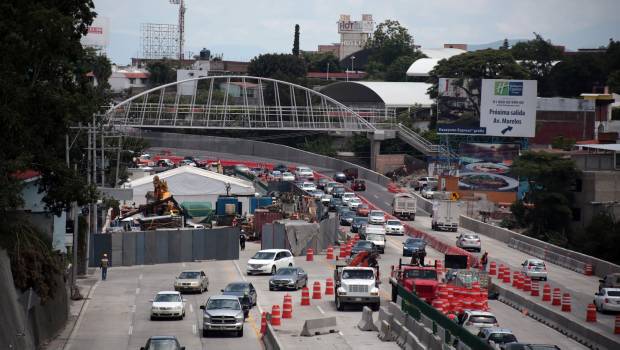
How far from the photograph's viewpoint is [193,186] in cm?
9212

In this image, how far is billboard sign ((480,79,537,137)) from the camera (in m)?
115

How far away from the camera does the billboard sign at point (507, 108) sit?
377 feet

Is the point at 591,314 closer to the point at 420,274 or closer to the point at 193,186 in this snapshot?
the point at 420,274

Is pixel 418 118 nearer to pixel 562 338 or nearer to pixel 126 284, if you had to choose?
pixel 126 284

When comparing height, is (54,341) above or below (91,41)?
below

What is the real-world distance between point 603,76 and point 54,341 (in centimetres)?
14191

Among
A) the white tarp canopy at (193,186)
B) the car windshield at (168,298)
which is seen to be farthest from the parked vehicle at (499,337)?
the white tarp canopy at (193,186)

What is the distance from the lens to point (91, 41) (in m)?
155

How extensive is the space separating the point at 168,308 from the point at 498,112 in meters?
77.7

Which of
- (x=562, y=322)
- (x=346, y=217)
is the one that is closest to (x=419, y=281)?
(x=562, y=322)

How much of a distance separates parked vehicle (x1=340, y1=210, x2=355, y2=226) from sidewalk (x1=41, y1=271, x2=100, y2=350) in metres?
28.7

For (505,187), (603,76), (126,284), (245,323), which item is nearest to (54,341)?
(245,323)

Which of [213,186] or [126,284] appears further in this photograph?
[213,186]

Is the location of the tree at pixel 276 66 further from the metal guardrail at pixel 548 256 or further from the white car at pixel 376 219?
the metal guardrail at pixel 548 256
